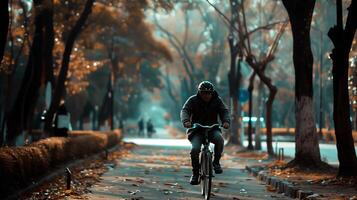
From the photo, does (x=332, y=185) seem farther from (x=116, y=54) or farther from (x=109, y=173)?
(x=116, y=54)

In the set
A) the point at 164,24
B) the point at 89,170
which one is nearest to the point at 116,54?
the point at 164,24

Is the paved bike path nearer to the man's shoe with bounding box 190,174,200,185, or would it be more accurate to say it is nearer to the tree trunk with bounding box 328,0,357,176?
the man's shoe with bounding box 190,174,200,185

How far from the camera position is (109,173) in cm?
1817

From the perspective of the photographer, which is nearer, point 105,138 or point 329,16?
point 105,138

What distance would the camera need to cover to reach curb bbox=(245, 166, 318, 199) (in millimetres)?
11774

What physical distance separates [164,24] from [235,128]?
1274 inches

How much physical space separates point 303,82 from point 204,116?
6002mm

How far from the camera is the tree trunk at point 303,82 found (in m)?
16.7

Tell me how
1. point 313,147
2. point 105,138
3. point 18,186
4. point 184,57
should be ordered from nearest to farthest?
1. point 18,186
2. point 313,147
3. point 105,138
4. point 184,57

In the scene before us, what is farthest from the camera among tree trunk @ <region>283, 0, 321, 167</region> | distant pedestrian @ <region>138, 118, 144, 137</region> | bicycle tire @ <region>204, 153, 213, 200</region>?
distant pedestrian @ <region>138, 118, 144, 137</region>

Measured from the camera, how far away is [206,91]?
11766 millimetres

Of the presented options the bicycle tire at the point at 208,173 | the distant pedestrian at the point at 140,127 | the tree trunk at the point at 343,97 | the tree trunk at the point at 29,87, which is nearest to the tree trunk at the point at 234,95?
the tree trunk at the point at 29,87

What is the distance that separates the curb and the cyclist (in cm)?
158

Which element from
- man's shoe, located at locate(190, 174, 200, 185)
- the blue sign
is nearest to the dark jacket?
man's shoe, located at locate(190, 174, 200, 185)
